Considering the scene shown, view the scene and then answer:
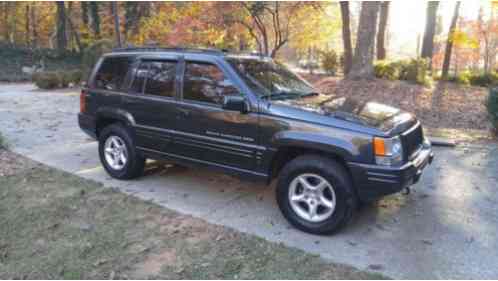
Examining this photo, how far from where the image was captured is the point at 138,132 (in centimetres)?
486

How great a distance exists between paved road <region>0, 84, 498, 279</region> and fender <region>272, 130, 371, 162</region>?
84 cm

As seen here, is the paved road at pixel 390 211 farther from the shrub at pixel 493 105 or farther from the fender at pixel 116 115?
the fender at pixel 116 115

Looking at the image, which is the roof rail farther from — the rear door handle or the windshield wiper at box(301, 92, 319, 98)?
the windshield wiper at box(301, 92, 319, 98)

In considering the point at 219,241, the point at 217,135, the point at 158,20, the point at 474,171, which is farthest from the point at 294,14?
the point at 219,241

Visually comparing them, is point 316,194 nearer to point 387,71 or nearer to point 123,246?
point 123,246

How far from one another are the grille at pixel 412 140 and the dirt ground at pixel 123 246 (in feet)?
4.12

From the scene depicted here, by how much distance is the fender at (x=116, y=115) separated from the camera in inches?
193

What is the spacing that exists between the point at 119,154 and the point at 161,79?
1300 mm

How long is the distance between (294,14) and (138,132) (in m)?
10.7

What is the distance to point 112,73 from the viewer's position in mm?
5160

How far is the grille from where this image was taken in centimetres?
360

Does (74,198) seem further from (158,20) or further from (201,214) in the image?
(158,20)

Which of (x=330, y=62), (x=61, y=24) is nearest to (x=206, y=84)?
(x=330, y=62)

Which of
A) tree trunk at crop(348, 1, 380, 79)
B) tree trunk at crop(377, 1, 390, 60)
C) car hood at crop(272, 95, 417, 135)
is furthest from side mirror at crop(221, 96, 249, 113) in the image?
tree trunk at crop(377, 1, 390, 60)
